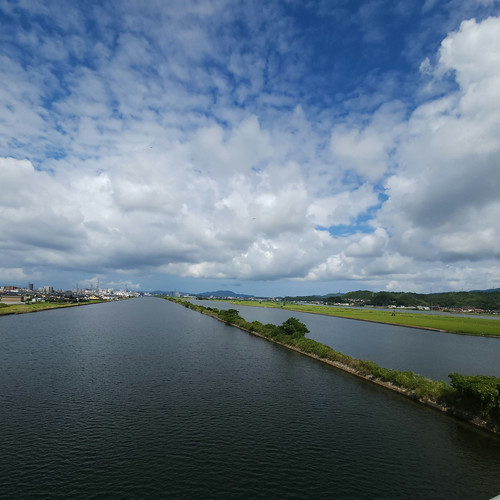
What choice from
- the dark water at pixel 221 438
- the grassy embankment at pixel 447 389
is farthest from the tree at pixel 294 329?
the dark water at pixel 221 438

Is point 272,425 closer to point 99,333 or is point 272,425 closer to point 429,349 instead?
point 429,349

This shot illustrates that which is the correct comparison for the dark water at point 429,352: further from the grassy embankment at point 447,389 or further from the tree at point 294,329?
the grassy embankment at point 447,389

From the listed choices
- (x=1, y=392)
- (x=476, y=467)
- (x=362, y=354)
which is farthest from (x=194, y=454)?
(x=362, y=354)

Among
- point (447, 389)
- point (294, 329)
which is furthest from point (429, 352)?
point (447, 389)

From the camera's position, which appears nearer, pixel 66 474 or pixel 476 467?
pixel 66 474

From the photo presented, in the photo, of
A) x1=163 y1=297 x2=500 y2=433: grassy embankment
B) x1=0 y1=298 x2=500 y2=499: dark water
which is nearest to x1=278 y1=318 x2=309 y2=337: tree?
x1=163 y1=297 x2=500 y2=433: grassy embankment

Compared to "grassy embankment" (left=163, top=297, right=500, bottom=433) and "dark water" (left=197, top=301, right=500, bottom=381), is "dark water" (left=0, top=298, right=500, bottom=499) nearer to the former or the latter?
"grassy embankment" (left=163, top=297, right=500, bottom=433)

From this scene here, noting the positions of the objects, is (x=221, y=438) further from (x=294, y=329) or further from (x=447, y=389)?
(x=294, y=329)

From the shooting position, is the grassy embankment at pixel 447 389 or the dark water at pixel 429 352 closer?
the grassy embankment at pixel 447 389

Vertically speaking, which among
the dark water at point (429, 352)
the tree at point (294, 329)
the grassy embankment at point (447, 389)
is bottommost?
the dark water at point (429, 352)
